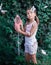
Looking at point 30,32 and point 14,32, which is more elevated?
point 30,32

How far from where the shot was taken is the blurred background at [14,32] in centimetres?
585

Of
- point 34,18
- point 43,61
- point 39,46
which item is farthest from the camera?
point 39,46

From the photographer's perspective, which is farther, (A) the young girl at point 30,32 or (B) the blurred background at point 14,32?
(B) the blurred background at point 14,32

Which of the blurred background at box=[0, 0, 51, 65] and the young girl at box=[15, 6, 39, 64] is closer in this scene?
the young girl at box=[15, 6, 39, 64]

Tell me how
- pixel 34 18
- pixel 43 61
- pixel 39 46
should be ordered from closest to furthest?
1. pixel 34 18
2. pixel 43 61
3. pixel 39 46

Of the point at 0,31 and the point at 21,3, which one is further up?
the point at 21,3

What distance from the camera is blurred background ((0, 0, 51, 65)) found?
19.2ft

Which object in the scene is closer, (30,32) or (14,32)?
(30,32)

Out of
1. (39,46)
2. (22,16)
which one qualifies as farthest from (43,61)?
(22,16)

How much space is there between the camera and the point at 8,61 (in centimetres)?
591

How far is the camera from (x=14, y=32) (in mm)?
5938

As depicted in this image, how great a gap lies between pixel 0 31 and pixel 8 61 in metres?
0.53

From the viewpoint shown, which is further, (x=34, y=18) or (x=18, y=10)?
(x=18, y=10)

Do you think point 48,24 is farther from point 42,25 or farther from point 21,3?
point 21,3
